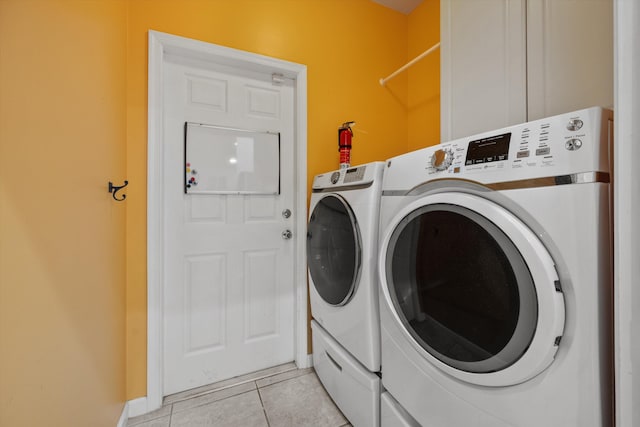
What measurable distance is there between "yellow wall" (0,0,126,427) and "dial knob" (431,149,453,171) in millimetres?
1059

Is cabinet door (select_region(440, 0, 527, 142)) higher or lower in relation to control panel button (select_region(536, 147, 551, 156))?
higher

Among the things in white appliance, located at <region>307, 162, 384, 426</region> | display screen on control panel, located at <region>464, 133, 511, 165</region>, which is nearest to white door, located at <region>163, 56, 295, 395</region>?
white appliance, located at <region>307, 162, 384, 426</region>

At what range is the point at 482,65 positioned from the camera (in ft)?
3.49

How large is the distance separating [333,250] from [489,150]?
0.85m

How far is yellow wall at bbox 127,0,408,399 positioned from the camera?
4.45ft

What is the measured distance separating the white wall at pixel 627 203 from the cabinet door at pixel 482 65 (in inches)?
21.7

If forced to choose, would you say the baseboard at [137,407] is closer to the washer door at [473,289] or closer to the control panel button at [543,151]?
the washer door at [473,289]

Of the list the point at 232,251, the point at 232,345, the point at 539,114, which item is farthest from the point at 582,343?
the point at 232,345

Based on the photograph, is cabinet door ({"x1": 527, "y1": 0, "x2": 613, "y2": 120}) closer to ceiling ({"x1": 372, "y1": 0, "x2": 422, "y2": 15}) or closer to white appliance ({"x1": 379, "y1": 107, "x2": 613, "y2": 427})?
white appliance ({"x1": 379, "y1": 107, "x2": 613, "y2": 427})

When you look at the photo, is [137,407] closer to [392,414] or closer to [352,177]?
[392,414]

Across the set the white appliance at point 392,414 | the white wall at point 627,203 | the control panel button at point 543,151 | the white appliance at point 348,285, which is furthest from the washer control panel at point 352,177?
the white appliance at point 392,414

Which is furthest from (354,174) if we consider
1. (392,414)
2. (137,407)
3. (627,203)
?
(137,407)

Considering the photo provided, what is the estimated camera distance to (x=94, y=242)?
0.97m

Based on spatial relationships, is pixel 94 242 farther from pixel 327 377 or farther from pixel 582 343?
pixel 582 343
